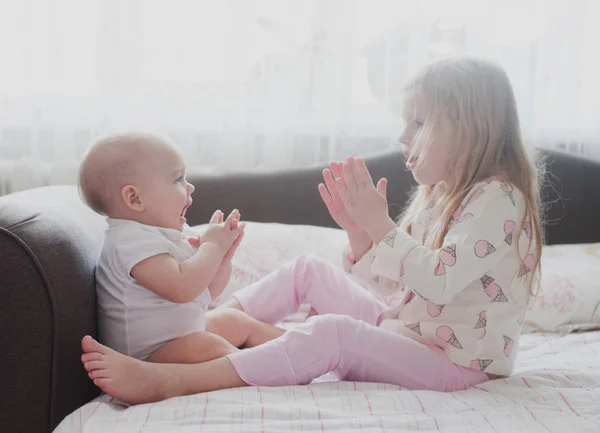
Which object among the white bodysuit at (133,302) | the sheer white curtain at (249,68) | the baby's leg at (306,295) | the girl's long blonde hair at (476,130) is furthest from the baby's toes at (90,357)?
the sheer white curtain at (249,68)

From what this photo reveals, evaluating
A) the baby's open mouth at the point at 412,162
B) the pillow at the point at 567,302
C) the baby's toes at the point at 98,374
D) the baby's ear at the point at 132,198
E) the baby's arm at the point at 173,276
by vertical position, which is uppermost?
the baby's open mouth at the point at 412,162

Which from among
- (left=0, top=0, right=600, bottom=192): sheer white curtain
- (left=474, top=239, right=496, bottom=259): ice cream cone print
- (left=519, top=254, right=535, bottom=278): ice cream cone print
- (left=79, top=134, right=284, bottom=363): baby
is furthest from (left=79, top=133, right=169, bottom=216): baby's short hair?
(left=0, top=0, right=600, bottom=192): sheer white curtain

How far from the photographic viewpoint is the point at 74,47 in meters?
2.05

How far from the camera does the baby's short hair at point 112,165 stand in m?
1.17

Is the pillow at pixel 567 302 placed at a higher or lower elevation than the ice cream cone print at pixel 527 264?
lower

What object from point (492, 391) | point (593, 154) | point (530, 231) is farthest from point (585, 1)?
point (492, 391)

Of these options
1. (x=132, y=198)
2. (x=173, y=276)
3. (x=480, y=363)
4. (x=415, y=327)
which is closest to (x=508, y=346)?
(x=480, y=363)

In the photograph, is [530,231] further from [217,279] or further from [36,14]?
[36,14]

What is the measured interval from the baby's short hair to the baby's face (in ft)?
0.07

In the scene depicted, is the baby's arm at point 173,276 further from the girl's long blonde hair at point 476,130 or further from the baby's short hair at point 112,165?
the girl's long blonde hair at point 476,130

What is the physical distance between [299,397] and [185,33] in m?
1.32

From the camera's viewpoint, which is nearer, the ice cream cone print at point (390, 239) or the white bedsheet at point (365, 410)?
the white bedsheet at point (365, 410)

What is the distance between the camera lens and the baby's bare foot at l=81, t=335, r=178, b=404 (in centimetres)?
104

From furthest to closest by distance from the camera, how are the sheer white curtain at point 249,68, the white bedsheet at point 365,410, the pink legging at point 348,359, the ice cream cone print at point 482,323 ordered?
the sheer white curtain at point 249,68, the ice cream cone print at point 482,323, the pink legging at point 348,359, the white bedsheet at point 365,410
